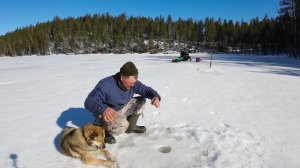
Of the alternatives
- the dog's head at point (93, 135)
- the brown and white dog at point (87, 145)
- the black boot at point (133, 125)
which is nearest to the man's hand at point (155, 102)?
the black boot at point (133, 125)

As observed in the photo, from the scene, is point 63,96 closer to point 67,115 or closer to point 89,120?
point 67,115

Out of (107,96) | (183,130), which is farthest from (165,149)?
(107,96)

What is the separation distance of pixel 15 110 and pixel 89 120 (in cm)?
260

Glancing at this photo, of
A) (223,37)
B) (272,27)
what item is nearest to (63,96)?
(272,27)

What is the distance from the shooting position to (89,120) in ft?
19.7

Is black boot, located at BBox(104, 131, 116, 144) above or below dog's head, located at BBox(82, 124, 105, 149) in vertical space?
below

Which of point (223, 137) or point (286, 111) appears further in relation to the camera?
point (286, 111)

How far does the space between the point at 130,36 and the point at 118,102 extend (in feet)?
340

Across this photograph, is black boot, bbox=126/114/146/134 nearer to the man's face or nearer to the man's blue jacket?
the man's blue jacket

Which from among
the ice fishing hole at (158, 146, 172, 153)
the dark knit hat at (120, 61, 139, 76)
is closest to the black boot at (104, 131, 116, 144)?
Answer: the ice fishing hole at (158, 146, 172, 153)

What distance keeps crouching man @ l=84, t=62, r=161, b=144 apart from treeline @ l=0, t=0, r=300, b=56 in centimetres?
7972

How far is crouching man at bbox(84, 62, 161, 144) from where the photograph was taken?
4.14 m

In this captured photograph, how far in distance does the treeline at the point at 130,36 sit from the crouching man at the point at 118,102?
262 feet

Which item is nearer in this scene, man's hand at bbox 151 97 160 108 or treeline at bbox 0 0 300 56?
man's hand at bbox 151 97 160 108
